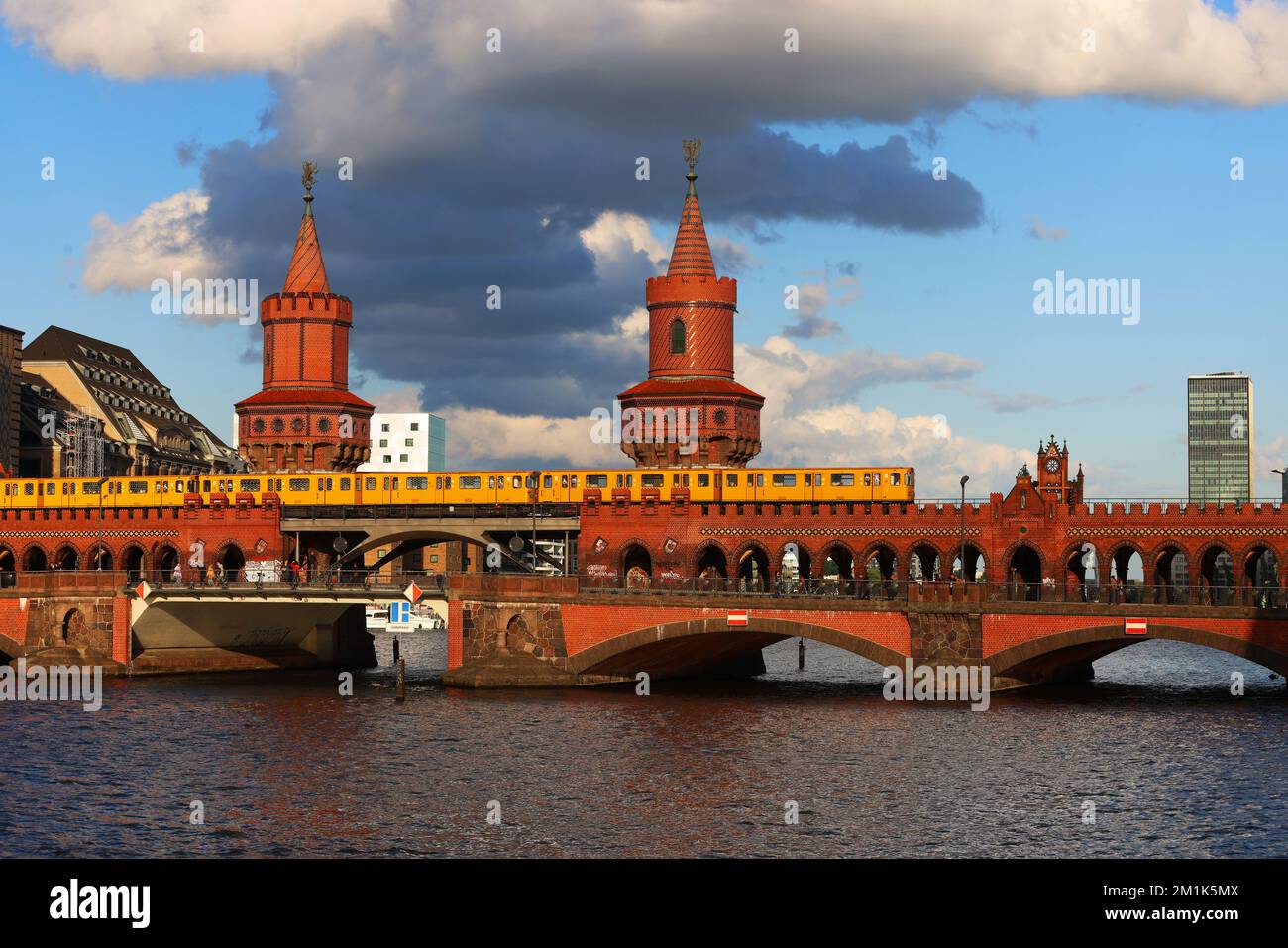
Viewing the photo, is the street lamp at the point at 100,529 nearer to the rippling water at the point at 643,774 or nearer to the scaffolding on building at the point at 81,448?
the rippling water at the point at 643,774

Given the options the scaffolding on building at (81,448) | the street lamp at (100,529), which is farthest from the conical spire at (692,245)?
the scaffolding on building at (81,448)

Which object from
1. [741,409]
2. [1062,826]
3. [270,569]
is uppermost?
[741,409]

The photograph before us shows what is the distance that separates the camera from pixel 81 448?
152125 mm

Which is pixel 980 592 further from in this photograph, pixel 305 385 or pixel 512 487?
pixel 305 385

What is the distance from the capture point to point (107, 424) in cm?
16612

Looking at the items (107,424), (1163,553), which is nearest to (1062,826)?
(1163,553)

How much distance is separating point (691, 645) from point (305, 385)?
1730 inches

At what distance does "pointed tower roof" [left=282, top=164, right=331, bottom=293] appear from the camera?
12344 centimetres

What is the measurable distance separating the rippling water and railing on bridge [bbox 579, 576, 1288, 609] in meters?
5.00

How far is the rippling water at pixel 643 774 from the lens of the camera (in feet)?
156
